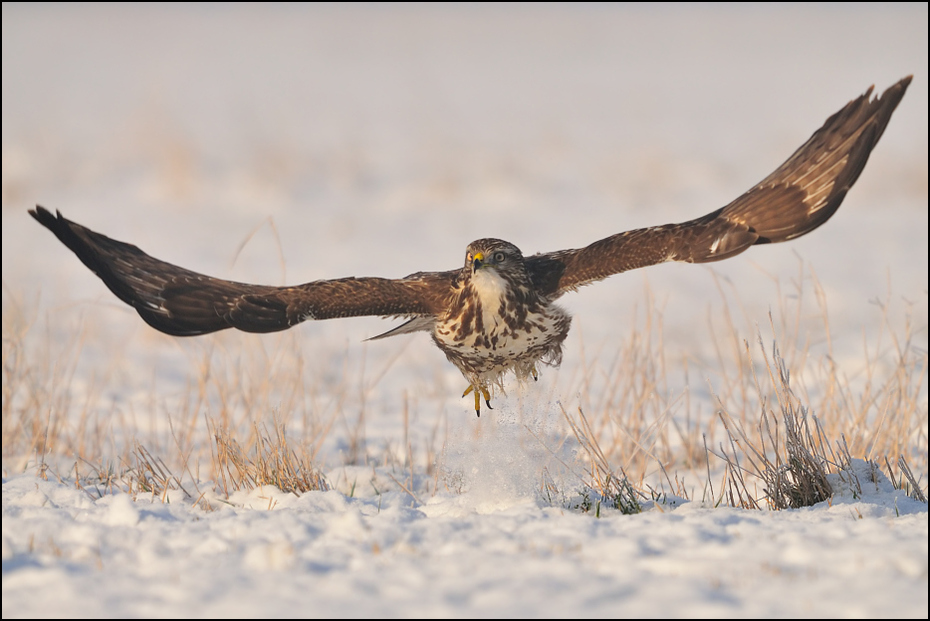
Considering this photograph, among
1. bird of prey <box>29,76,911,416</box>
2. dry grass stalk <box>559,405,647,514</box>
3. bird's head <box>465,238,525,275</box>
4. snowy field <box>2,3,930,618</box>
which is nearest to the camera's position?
snowy field <box>2,3,930,618</box>

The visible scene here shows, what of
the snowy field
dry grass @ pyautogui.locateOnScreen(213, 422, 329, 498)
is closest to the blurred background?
the snowy field

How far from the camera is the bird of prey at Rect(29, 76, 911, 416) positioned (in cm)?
586

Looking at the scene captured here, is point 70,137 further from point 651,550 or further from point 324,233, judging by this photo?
point 651,550

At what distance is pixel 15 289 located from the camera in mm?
12852

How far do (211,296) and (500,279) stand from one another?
1.72 metres

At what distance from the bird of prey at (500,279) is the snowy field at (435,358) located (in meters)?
0.51

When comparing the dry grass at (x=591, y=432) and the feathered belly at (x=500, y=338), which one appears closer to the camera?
the dry grass at (x=591, y=432)

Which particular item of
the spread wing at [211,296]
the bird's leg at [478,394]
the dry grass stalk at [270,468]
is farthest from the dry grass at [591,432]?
the spread wing at [211,296]

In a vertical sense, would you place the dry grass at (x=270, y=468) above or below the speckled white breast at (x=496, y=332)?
below

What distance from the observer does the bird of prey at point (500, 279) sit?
586 centimetres

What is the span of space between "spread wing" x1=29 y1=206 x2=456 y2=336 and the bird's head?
36cm

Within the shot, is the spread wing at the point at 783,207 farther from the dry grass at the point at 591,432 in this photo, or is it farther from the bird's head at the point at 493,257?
the dry grass at the point at 591,432

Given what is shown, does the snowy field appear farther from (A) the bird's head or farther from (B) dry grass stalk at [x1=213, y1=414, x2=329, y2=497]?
(A) the bird's head

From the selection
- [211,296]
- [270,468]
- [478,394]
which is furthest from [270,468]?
[478,394]
